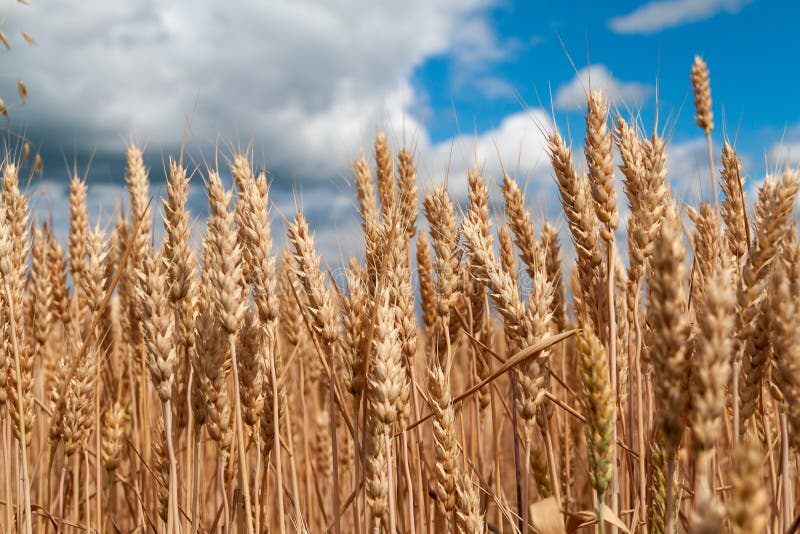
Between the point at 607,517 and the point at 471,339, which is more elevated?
the point at 471,339

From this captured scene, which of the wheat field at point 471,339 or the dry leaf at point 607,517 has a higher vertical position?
the wheat field at point 471,339

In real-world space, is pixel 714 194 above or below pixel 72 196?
below

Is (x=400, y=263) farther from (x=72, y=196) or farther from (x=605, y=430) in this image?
(x=72, y=196)

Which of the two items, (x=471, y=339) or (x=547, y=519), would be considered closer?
(x=547, y=519)

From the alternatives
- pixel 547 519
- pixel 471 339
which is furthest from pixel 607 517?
pixel 471 339

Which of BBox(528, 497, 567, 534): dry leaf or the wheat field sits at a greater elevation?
the wheat field

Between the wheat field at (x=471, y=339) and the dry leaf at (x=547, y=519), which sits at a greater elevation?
the wheat field at (x=471, y=339)

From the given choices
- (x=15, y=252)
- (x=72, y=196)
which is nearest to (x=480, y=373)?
(x=15, y=252)

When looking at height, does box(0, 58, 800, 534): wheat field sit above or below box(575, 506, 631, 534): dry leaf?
above

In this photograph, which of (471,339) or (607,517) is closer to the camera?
(607,517)

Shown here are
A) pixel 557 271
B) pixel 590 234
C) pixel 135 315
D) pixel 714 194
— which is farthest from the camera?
pixel 135 315

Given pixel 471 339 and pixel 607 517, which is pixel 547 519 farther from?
pixel 471 339

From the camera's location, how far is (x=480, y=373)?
3.45 meters

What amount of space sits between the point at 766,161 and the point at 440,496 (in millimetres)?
2017
